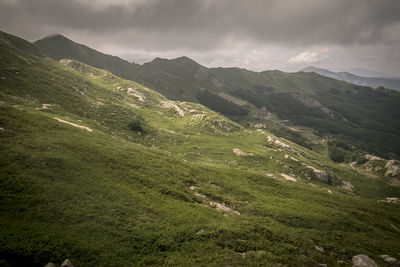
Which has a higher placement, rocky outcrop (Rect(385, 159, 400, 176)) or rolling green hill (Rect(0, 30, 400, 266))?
Result: rocky outcrop (Rect(385, 159, 400, 176))

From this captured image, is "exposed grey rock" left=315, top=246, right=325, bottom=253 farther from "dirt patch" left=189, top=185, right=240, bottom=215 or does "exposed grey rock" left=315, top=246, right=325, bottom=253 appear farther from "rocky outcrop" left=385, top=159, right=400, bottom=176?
"rocky outcrop" left=385, top=159, right=400, bottom=176

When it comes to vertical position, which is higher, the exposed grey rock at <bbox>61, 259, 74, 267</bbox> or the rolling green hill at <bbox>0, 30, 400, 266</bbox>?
the rolling green hill at <bbox>0, 30, 400, 266</bbox>

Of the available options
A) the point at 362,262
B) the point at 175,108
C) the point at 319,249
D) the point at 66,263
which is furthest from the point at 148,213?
the point at 175,108

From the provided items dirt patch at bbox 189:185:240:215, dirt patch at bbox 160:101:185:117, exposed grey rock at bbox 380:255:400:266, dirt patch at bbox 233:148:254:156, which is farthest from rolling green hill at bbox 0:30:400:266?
dirt patch at bbox 160:101:185:117

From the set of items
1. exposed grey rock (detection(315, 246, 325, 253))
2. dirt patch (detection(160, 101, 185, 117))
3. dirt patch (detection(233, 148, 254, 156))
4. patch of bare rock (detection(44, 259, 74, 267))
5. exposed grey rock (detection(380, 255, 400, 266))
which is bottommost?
patch of bare rock (detection(44, 259, 74, 267))

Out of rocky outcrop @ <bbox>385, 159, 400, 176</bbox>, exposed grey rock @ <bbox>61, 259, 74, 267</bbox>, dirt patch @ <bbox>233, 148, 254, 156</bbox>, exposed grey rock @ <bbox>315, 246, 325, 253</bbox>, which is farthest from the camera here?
rocky outcrop @ <bbox>385, 159, 400, 176</bbox>

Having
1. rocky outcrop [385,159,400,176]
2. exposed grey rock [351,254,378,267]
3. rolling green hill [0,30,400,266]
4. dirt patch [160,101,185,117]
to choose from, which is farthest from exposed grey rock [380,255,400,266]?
dirt patch [160,101,185,117]

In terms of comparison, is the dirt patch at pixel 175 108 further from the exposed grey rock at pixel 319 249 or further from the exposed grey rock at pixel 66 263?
the exposed grey rock at pixel 66 263

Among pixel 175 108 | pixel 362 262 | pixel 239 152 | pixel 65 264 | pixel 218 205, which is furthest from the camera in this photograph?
pixel 175 108

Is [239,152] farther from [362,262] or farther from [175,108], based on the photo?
[175,108]

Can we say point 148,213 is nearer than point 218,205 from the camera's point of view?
Yes

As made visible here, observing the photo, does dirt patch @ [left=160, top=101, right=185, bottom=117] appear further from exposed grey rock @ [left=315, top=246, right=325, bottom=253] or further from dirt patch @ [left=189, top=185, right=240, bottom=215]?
exposed grey rock @ [left=315, top=246, right=325, bottom=253]

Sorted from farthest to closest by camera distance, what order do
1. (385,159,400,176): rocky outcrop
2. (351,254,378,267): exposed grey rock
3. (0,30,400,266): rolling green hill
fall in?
(385,159,400,176): rocky outcrop < (351,254,378,267): exposed grey rock < (0,30,400,266): rolling green hill

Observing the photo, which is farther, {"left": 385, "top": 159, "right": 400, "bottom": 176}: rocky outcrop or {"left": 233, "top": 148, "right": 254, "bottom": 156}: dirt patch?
{"left": 385, "top": 159, "right": 400, "bottom": 176}: rocky outcrop
